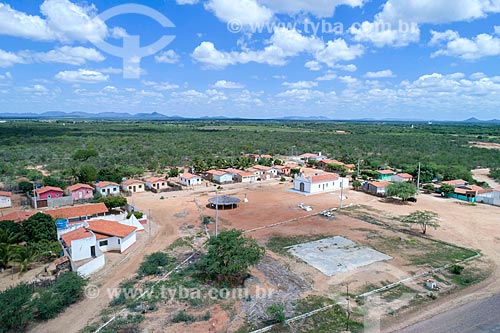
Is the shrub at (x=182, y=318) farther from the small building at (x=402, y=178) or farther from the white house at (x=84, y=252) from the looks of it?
the small building at (x=402, y=178)

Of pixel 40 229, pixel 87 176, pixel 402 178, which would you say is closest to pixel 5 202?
pixel 87 176

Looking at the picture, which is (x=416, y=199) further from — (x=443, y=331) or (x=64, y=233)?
(x=64, y=233)

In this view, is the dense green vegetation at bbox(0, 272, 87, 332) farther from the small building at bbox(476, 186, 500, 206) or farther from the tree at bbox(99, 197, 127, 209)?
the small building at bbox(476, 186, 500, 206)

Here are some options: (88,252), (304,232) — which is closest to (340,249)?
(304,232)

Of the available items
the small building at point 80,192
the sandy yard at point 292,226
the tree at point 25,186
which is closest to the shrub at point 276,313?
the sandy yard at point 292,226

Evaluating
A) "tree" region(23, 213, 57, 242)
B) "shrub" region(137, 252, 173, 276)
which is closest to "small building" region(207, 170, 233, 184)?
"tree" region(23, 213, 57, 242)
